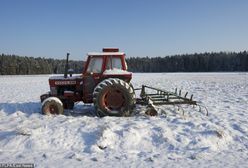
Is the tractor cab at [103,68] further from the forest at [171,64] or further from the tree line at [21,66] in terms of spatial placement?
the tree line at [21,66]

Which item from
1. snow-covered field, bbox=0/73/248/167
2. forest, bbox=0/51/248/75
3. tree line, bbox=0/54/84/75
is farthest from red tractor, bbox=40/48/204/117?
tree line, bbox=0/54/84/75

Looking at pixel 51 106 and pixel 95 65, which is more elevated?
pixel 95 65

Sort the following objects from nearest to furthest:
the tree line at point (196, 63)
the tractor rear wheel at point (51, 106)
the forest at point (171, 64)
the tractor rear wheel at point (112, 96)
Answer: the tractor rear wheel at point (112, 96) < the tractor rear wheel at point (51, 106) < the forest at point (171, 64) < the tree line at point (196, 63)

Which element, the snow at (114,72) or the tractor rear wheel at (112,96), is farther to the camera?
the snow at (114,72)

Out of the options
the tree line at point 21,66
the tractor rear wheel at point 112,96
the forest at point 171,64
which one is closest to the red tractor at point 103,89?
the tractor rear wheel at point 112,96

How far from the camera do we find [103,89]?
10312 millimetres

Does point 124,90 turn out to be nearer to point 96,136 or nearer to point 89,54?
point 89,54

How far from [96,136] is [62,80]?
4.51 metres

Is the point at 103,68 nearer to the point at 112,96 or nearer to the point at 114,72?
the point at 114,72

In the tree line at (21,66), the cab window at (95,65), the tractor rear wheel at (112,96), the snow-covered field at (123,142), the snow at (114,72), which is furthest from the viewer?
the tree line at (21,66)

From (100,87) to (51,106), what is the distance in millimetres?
1877

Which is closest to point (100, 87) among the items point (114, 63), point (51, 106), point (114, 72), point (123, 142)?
point (114, 72)

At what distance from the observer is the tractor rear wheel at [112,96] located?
10320mm

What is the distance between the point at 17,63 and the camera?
366 ft
